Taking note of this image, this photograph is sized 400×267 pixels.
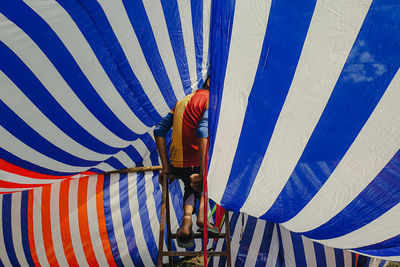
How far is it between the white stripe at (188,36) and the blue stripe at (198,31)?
0.03 meters

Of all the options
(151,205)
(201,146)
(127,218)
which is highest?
A: (201,146)

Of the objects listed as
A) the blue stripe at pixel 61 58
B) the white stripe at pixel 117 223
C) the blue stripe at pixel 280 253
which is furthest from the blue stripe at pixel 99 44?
the blue stripe at pixel 280 253

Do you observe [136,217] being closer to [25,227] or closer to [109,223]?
[109,223]

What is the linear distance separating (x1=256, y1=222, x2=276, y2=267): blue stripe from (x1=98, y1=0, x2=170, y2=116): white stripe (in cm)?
149

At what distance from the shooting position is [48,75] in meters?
1.58

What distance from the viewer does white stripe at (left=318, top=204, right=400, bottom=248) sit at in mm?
1248

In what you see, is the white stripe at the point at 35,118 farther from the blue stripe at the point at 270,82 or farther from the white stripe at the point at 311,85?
the white stripe at the point at 311,85

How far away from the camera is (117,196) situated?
115 inches

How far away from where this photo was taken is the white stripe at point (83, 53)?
1393 millimetres

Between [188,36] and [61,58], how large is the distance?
0.90 m

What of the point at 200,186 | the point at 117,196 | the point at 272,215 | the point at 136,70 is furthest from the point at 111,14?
the point at 117,196

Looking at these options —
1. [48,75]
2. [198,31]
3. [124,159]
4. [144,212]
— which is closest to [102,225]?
[144,212]

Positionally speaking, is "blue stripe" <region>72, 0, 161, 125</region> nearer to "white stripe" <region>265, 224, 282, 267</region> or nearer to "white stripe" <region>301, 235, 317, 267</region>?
"white stripe" <region>265, 224, 282, 267</region>

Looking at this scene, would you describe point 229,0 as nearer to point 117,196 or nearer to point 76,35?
point 76,35
